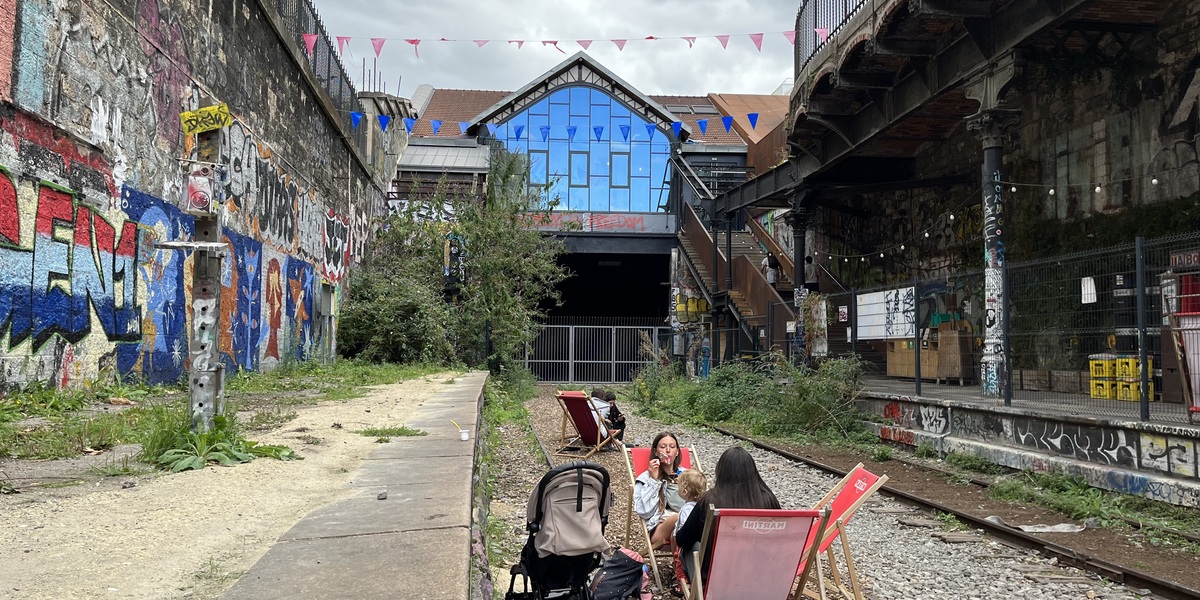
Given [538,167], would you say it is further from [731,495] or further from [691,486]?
A: [731,495]

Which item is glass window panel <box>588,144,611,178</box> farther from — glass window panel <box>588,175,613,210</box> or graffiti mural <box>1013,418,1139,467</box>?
graffiti mural <box>1013,418,1139,467</box>

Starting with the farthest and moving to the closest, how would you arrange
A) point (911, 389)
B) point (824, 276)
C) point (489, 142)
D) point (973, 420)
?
1. point (489, 142)
2. point (824, 276)
3. point (911, 389)
4. point (973, 420)

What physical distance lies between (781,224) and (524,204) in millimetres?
9532

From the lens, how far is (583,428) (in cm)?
1187

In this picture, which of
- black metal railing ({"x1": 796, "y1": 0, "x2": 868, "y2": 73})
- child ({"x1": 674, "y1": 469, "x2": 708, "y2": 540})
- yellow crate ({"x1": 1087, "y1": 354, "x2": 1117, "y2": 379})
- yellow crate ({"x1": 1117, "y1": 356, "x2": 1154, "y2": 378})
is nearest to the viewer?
child ({"x1": 674, "y1": 469, "x2": 708, "y2": 540})

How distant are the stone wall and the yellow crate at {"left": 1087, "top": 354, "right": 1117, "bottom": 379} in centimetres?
946

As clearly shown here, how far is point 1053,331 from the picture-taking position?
31.3ft

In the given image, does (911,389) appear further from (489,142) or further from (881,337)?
(489,142)

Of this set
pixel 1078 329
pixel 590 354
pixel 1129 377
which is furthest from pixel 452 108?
pixel 1129 377

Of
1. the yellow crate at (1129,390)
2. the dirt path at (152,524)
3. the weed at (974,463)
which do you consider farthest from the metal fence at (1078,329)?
the dirt path at (152,524)

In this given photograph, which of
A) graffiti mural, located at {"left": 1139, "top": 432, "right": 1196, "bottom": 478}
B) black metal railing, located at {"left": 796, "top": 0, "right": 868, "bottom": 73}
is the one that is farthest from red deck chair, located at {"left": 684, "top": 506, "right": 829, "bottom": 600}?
black metal railing, located at {"left": 796, "top": 0, "right": 868, "bottom": 73}

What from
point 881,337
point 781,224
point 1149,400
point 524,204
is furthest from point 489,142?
point 1149,400

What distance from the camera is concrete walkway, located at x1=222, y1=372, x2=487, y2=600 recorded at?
2982mm

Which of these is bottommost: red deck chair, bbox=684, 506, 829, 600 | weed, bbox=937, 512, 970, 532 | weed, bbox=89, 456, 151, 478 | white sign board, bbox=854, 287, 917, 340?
weed, bbox=937, 512, 970, 532
